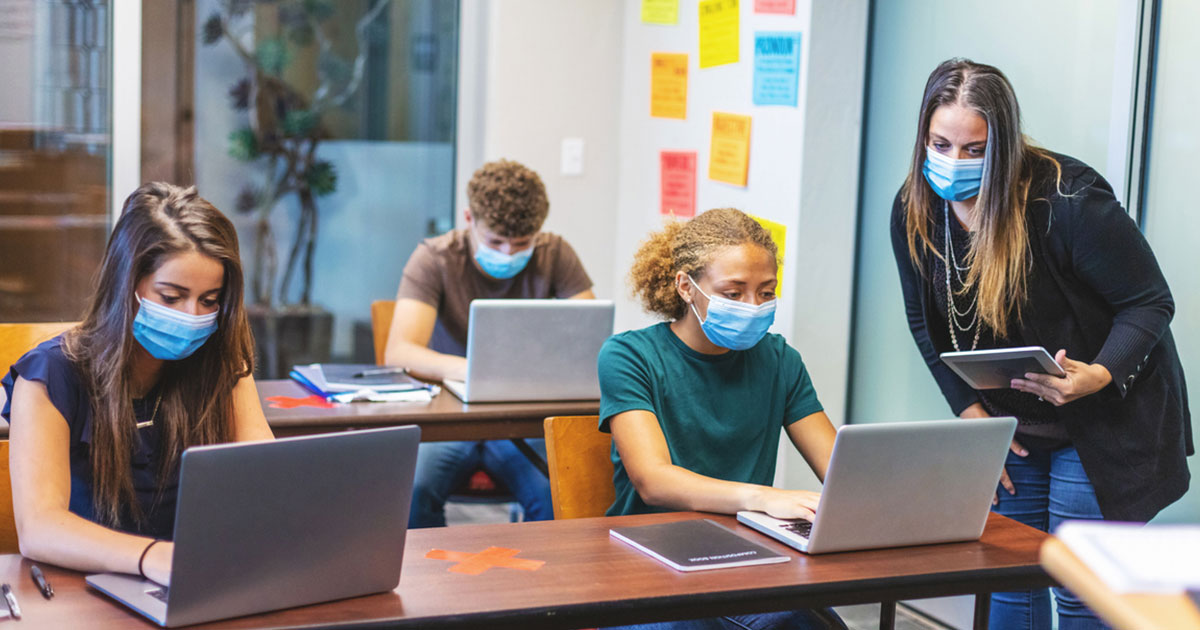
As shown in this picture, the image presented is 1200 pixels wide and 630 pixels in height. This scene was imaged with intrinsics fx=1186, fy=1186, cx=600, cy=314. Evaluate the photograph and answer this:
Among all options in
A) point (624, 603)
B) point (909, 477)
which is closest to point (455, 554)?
point (624, 603)

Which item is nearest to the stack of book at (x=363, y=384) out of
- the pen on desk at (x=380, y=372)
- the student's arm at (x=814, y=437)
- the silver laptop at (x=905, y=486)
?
the pen on desk at (x=380, y=372)

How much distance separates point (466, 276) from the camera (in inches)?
118

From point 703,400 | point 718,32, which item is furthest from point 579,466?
point 718,32

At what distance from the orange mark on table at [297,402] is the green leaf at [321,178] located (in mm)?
1630

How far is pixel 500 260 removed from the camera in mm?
2865

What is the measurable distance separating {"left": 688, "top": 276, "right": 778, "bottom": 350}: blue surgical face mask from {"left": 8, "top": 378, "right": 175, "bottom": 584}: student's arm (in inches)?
36.8

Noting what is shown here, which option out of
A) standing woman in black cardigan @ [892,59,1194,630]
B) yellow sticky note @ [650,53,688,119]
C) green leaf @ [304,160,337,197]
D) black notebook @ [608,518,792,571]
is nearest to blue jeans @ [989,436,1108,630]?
standing woman in black cardigan @ [892,59,1194,630]

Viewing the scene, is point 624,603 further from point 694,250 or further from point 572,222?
point 572,222

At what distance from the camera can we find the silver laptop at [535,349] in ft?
8.05

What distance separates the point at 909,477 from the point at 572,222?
262 centimetres

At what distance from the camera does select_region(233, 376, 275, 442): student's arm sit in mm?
1847

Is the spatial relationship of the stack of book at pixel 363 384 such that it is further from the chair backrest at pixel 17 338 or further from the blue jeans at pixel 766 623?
the blue jeans at pixel 766 623

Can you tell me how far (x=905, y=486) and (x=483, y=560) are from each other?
579mm

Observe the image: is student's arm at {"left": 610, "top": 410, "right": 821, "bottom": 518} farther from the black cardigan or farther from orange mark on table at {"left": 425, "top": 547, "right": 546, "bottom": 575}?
the black cardigan
